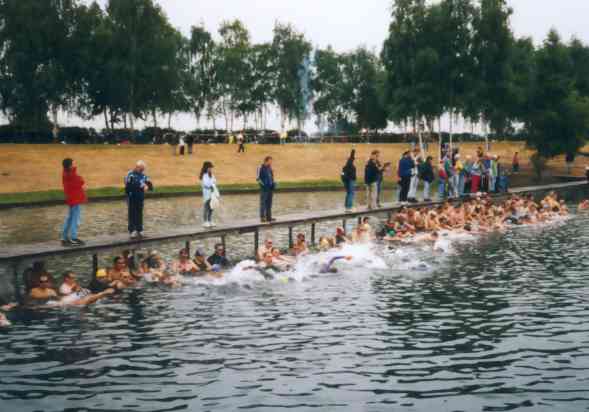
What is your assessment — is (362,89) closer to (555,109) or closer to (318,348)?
(555,109)

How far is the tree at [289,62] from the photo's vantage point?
107 metres

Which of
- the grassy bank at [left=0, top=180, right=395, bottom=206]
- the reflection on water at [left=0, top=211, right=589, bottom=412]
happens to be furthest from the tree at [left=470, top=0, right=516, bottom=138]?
the reflection on water at [left=0, top=211, right=589, bottom=412]

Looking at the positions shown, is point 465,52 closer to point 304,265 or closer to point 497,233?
point 497,233

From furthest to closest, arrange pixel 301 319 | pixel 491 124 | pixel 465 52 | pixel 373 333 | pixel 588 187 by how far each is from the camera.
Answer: pixel 491 124
pixel 465 52
pixel 588 187
pixel 301 319
pixel 373 333

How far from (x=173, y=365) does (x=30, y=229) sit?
73.2ft

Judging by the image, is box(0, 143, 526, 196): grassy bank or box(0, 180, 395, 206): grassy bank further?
box(0, 143, 526, 196): grassy bank

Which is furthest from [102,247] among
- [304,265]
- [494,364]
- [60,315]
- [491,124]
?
[491,124]

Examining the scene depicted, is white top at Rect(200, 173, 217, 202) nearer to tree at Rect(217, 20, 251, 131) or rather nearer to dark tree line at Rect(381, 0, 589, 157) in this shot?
dark tree line at Rect(381, 0, 589, 157)

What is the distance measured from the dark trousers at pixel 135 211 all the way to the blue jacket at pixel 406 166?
48.8ft

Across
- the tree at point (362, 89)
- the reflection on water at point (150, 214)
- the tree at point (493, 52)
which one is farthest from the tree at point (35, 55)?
the tree at point (362, 89)

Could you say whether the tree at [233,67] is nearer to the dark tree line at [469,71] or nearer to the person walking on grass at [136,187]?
the dark tree line at [469,71]

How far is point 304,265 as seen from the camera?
73.2 feet

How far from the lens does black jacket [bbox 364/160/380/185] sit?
30.3 m

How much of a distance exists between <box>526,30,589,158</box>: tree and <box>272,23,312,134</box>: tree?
139ft
